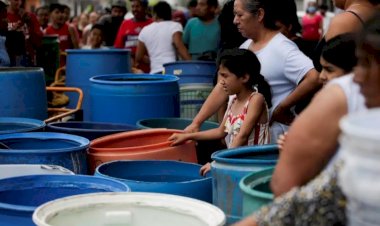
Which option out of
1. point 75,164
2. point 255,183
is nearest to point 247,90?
point 75,164

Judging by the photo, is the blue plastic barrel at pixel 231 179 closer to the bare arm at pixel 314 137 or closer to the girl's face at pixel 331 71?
the girl's face at pixel 331 71

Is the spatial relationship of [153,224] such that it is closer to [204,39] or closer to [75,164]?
[75,164]

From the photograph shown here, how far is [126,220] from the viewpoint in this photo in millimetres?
2605

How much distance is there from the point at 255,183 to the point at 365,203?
0.91 m

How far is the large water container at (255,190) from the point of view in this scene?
7.93ft

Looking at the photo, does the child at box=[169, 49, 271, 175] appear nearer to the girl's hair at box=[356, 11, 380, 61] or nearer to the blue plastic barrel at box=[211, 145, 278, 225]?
→ the blue plastic barrel at box=[211, 145, 278, 225]

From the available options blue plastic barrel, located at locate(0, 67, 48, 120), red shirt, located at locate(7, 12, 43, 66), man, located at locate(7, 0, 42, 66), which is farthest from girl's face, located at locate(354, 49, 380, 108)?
red shirt, located at locate(7, 12, 43, 66)

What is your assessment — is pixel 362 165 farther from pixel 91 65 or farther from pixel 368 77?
pixel 91 65

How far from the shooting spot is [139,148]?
3691mm

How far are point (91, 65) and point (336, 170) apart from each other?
4656 mm

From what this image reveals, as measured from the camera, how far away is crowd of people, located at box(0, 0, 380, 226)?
6.22 ft

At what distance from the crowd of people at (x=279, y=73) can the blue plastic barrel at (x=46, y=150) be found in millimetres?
526

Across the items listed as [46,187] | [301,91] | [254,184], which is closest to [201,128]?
[301,91]

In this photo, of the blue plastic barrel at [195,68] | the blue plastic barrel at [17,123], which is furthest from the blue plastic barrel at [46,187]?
the blue plastic barrel at [195,68]
